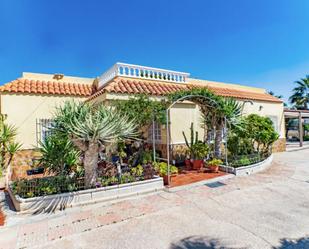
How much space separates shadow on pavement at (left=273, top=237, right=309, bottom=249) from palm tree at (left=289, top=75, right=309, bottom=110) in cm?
3673

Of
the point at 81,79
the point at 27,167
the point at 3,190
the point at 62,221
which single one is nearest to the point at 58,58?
the point at 81,79

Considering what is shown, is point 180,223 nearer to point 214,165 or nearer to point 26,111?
point 214,165

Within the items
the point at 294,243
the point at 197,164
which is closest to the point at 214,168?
the point at 197,164

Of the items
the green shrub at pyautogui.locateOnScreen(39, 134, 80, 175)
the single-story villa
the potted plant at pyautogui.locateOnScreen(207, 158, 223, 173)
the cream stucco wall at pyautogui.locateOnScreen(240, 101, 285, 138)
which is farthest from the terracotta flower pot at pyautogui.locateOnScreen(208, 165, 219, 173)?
the cream stucco wall at pyautogui.locateOnScreen(240, 101, 285, 138)

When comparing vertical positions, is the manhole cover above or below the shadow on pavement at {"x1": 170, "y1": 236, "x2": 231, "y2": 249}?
above

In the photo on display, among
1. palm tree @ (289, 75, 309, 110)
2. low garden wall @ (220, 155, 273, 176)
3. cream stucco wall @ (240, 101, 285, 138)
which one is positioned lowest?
low garden wall @ (220, 155, 273, 176)

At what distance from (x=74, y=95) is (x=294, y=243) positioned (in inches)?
543

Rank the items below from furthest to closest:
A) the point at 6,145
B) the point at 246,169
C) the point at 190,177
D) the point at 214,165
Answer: the point at 214,165 < the point at 246,169 < the point at 6,145 < the point at 190,177

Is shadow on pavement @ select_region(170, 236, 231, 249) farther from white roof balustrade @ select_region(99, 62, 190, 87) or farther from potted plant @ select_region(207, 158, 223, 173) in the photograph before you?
white roof balustrade @ select_region(99, 62, 190, 87)

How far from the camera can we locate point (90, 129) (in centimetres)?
686

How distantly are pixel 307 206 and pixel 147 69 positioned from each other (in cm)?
1172

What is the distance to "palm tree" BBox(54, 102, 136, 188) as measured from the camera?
6.88m

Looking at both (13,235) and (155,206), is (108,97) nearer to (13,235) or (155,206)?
(155,206)

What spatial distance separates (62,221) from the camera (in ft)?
19.2
